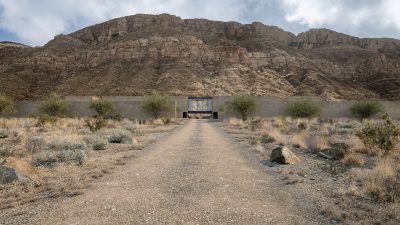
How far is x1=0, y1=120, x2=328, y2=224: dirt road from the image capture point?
19.0ft

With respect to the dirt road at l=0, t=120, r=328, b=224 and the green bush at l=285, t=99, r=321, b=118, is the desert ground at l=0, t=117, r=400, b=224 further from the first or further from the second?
A: the green bush at l=285, t=99, r=321, b=118

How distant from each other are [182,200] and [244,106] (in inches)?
1646

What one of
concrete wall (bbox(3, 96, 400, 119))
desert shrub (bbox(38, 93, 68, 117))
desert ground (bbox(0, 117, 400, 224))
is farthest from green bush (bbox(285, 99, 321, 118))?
desert ground (bbox(0, 117, 400, 224))

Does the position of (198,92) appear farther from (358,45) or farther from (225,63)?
(358,45)

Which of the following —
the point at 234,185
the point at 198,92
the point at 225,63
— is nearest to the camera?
the point at 234,185

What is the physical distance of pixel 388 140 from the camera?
41.6 feet

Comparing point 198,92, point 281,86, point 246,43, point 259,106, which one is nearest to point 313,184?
point 259,106

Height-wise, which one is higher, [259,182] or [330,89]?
[330,89]

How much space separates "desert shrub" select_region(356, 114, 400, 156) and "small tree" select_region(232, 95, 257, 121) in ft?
113

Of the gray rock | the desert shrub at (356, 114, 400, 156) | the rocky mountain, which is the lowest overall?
the gray rock

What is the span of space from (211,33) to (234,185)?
4312 inches

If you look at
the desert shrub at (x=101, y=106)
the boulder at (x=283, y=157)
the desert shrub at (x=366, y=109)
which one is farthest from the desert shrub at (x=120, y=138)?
the desert shrub at (x=366, y=109)

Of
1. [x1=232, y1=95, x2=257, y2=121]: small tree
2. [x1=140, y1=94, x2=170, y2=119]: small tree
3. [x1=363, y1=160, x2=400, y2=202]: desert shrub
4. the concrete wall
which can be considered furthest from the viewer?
the concrete wall

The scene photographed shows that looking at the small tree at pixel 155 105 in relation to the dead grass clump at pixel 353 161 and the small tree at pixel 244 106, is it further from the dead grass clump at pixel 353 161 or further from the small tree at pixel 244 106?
the dead grass clump at pixel 353 161
